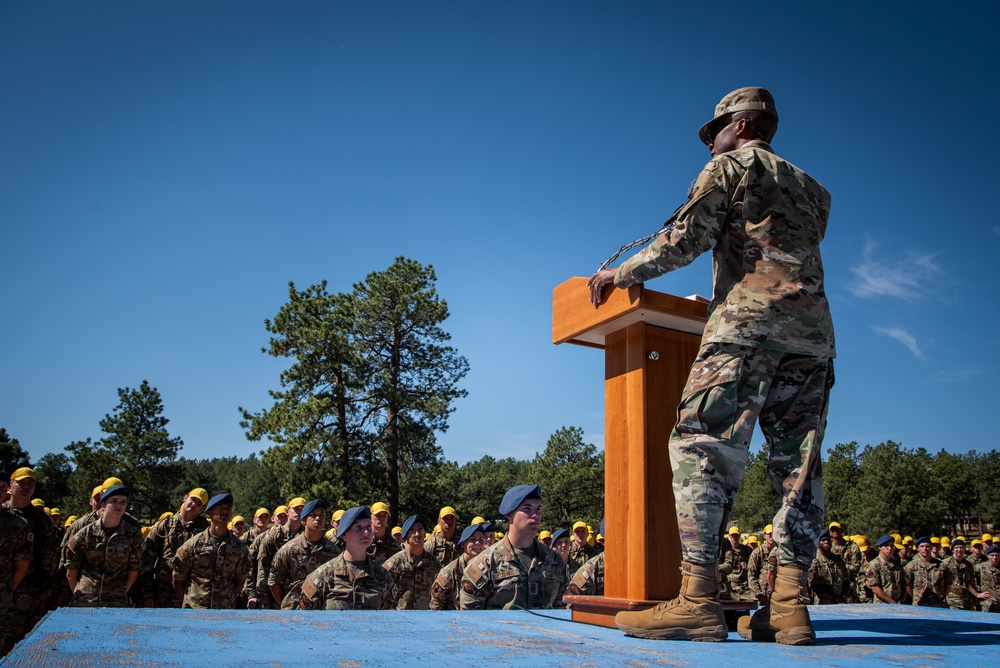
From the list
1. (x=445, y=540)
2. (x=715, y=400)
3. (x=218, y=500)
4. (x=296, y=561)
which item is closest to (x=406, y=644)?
(x=715, y=400)

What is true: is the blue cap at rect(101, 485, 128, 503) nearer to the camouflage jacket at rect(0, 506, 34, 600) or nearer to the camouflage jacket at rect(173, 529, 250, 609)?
the camouflage jacket at rect(0, 506, 34, 600)

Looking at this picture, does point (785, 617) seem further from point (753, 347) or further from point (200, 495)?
point (200, 495)

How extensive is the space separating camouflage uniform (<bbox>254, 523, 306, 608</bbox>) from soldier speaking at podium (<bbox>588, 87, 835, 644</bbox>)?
8519 mm

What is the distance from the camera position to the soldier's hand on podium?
2855 millimetres

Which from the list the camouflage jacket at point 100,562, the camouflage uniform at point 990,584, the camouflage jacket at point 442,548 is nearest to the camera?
the camouflage jacket at point 100,562

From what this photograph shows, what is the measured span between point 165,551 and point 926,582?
15138mm

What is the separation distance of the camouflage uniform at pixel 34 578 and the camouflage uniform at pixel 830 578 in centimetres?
1213

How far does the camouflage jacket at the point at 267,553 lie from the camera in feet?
32.5

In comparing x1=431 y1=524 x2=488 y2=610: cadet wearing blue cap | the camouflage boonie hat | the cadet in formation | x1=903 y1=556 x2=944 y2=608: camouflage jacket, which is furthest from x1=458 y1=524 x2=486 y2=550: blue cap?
x1=903 y1=556 x2=944 y2=608: camouflage jacket

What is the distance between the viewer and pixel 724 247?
8.50ft

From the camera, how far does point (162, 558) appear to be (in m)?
9.51

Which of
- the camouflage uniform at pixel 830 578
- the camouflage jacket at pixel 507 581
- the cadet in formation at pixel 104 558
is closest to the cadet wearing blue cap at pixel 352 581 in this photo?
the camouflage jacket at pixel 507 581

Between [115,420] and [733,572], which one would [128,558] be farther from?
[115,420]

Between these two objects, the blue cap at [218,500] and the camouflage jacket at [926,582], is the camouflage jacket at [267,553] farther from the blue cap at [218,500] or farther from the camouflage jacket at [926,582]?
the camouflage jacket at [926,582]
